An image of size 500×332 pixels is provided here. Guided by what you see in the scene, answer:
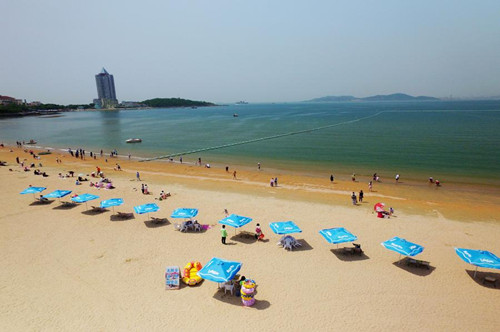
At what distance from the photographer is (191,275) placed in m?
11.8

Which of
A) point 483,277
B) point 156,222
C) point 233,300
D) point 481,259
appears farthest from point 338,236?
point 156,222

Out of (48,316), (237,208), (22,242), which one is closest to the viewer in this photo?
(48,316)

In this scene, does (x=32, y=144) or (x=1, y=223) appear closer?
(x=1, y=223)

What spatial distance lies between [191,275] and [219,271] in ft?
5.18

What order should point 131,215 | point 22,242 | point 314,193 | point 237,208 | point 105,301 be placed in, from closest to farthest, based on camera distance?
point 105,301, point 22,242, point 131,215, point 237,208, point 314,193

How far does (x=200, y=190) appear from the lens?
2606cm

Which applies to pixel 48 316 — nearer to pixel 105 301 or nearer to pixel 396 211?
pixel 105 301

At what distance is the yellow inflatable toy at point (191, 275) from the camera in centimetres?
1158

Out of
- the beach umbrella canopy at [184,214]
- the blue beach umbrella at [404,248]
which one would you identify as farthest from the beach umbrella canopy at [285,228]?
the beach umbrella canopy at [184,214]

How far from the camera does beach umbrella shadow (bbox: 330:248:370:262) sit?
13.7m

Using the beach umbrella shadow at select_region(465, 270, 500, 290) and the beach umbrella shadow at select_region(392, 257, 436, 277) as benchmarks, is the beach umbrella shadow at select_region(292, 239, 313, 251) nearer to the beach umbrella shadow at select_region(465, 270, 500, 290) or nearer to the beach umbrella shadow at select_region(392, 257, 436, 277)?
the beach umbrella shadow at select_region(392, 257, 436, 277)

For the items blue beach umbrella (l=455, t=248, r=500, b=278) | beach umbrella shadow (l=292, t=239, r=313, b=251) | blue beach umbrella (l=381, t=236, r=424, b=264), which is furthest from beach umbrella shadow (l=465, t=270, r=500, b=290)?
beach umbrella shadow (l=292, t=239, r=313, b=251)

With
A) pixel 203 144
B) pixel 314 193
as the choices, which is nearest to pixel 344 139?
pixel 203 144

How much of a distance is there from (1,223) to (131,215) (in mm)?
7878
